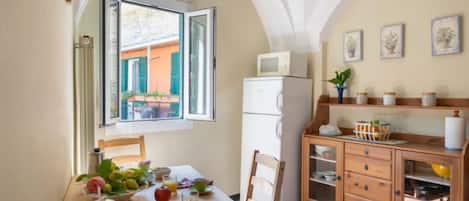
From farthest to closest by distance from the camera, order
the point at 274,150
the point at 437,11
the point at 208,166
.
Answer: the point at 208,166 → the point at 274,150 → the point at 437,11

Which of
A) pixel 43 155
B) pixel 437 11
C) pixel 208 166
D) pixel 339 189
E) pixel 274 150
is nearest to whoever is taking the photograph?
pixel 43 155

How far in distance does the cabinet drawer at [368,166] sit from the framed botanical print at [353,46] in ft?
3.38

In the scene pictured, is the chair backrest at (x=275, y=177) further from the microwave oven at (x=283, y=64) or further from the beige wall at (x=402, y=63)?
the beige wall at (x=402, y=63)

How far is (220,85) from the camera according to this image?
12.9 ft

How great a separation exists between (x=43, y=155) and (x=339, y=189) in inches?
106

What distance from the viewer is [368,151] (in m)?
2.93

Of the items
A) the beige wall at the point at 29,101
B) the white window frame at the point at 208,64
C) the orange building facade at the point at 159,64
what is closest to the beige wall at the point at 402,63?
the white window frame at the point at 208,64

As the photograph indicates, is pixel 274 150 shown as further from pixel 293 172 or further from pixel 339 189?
pixel 339 189

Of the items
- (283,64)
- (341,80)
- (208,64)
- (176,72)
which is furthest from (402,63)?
(176,72)

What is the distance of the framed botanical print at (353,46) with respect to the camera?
3.38 metres

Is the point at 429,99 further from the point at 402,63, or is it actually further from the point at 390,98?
the point at 402,63

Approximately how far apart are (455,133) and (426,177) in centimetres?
41

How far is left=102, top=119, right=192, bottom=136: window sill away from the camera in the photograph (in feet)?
10.1

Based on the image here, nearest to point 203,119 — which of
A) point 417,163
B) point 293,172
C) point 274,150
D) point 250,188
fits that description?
point 274,150
